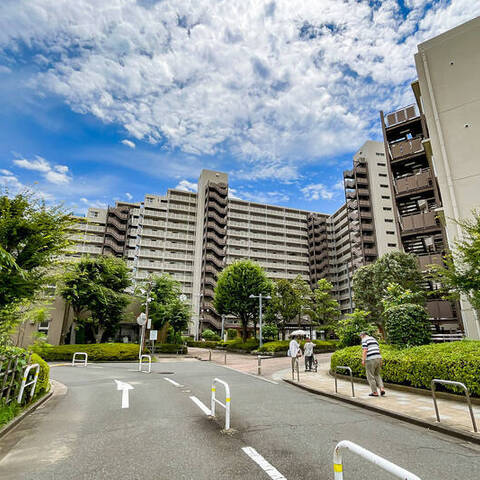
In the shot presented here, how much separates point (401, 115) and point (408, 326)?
22429 millimetres

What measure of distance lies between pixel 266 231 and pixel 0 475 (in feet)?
244

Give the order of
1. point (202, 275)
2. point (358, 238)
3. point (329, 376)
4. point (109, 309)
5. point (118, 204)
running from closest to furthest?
1. point (329, 376)
2. point (109, 309)
3. point (358, 238)
4. point (202, 275)
5. point (118, 204)

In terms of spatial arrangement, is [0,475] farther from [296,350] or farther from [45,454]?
[296,350]

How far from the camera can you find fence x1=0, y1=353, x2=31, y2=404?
6.68 m

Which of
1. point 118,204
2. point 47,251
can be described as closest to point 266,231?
point 118,204

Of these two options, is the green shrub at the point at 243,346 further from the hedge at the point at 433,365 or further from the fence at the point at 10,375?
the fence at the point at 10,375

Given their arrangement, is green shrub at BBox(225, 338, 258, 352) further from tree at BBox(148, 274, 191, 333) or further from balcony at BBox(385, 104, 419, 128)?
balcony at BBox(385, 104, 419, 128)

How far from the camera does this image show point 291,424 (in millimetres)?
6156

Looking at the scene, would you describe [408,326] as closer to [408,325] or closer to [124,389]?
[408,325]

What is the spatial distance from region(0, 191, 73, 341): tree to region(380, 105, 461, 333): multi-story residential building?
77.3 ft

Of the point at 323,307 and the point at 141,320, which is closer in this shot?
the point at 141,320

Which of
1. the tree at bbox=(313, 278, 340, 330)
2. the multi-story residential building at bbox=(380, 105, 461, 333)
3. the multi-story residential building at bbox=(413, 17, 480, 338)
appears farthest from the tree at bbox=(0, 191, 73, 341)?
the tree at bbox=(313, 278, 340, 330)

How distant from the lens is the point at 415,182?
25312 millimetres

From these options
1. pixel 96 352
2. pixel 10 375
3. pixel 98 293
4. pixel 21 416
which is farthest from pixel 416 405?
pixel 98 293
